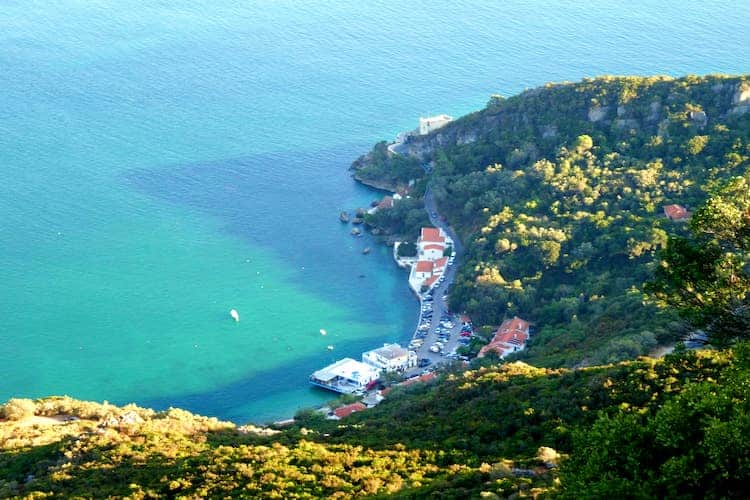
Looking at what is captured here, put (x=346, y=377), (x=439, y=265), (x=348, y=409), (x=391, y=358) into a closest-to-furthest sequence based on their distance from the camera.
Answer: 1. (x=348, y=409)
2. (x=346, y=377)
3. (x=391, y=358)
4. (x=439, y=265)

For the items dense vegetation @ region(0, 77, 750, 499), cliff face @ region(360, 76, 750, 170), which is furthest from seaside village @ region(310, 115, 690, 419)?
cliff face @ region(360, 76, 750, 170)

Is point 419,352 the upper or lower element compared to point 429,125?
lower

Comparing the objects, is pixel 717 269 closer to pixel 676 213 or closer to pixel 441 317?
pixel 441 317

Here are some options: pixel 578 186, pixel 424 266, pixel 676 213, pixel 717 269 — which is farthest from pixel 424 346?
pixel 717 269

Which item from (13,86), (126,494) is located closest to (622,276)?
(126,494)

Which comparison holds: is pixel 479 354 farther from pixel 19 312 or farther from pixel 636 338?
pixel 19 312

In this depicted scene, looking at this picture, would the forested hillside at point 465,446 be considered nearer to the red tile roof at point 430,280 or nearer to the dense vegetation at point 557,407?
the dense vegetation at point 557,407
